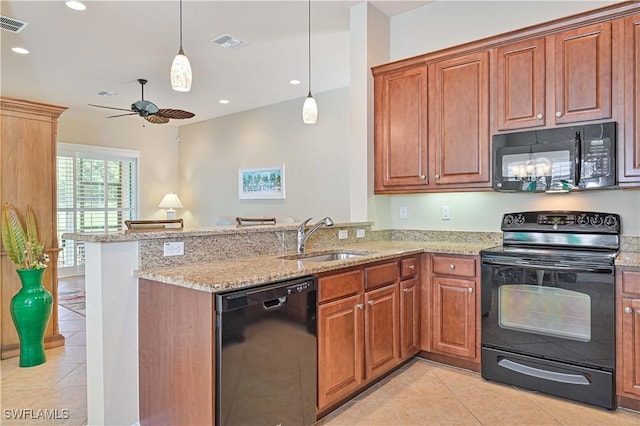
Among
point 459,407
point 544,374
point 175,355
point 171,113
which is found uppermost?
point 171,113

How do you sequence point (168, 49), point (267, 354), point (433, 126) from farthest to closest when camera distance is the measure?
point (168, 49), point (433, 126), point (267, 354)

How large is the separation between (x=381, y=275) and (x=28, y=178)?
2987 millimetres

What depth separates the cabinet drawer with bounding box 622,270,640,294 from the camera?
7.59 feet

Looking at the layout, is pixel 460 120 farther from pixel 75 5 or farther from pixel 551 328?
pixel 75 5

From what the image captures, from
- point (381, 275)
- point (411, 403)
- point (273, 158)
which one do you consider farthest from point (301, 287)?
point (273, 158)

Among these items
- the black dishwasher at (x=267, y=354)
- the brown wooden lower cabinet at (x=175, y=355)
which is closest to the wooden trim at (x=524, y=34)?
the black dishwasher at (x=267, y=354)

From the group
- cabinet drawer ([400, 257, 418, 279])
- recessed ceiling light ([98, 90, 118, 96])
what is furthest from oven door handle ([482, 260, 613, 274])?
recessed ceiling light ([98, 90, 118, 96])

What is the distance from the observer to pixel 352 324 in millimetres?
2410

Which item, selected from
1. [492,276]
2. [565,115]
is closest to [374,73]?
[565,115]

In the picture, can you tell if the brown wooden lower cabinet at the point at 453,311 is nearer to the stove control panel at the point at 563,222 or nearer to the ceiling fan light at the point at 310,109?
the stove control panel at the point at 563,222

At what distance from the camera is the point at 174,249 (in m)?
2.22

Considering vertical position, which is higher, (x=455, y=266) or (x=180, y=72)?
(x=180, y=72)

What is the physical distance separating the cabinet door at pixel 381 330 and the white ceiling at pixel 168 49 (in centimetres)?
253

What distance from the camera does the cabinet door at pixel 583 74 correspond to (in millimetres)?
2605
